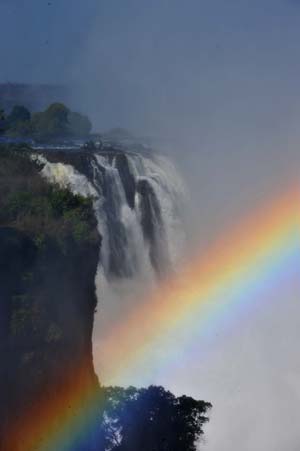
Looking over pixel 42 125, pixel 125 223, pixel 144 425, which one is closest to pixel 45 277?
pixel 144 425

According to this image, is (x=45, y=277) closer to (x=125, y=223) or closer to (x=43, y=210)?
(x=43, y=210)

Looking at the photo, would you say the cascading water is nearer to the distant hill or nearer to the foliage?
the foliage

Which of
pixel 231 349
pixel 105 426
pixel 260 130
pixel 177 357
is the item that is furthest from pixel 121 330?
pixel 260 130

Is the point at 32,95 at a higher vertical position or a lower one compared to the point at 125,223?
higher

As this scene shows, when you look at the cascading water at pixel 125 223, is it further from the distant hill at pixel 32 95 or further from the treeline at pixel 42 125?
the distant hill at pixel 32 95

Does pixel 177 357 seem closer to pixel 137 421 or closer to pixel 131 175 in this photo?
pixel 131 175

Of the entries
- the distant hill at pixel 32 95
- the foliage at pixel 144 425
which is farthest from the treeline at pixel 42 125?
the distant hill at pixel 32 95
